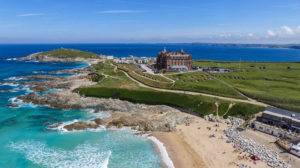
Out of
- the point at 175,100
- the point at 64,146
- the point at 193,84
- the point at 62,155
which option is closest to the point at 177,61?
the point at 193,84

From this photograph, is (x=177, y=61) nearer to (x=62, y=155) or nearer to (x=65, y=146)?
(x=65, y=146)

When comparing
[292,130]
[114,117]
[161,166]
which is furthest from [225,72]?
[161,166]

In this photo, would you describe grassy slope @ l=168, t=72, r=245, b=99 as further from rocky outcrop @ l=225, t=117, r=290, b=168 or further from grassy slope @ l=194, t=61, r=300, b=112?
rocky outcrop @ l=225, t=117, r=290, b=168

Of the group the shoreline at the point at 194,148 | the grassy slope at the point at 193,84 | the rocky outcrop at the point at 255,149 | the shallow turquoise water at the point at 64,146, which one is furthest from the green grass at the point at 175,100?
the shallow turquoise water at the point at 64,146

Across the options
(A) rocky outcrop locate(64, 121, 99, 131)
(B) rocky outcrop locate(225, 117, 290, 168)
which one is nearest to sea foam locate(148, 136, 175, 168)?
(B) rocky outcrop locate(225, 117, 290, 168)

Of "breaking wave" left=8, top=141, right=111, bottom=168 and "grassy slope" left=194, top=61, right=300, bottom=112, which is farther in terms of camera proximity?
"grassy slope" left=194, top=61, right=300, bottom=112

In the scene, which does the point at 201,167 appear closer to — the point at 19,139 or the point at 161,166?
the point at 161,166

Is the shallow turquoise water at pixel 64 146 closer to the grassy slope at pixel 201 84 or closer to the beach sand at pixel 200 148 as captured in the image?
the beach sand at pixel 200 148
